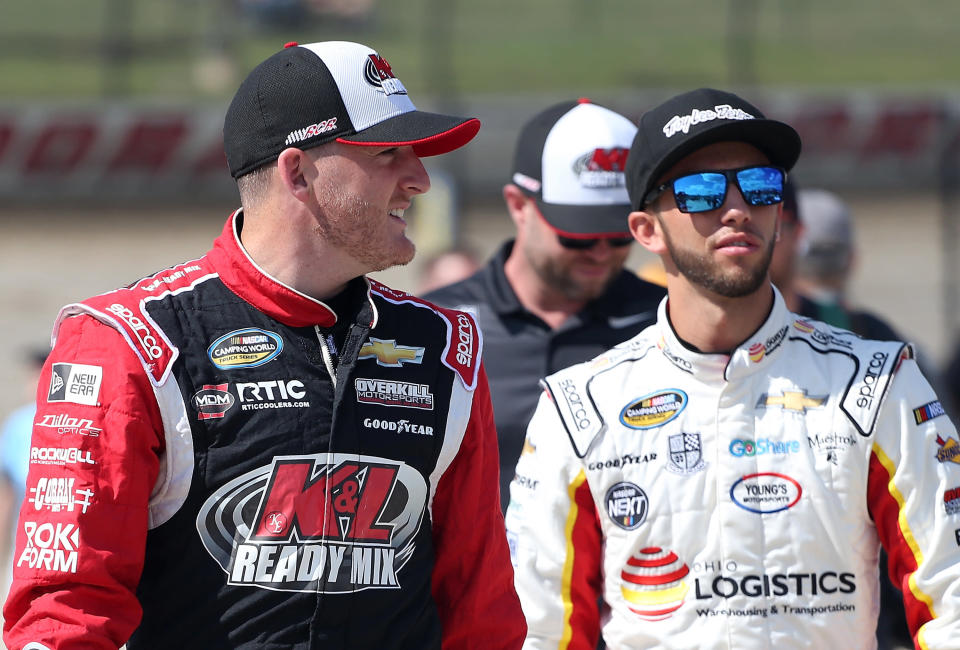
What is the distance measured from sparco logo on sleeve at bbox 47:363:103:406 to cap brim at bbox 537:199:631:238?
1947 millimetres

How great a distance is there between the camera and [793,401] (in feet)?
9.16

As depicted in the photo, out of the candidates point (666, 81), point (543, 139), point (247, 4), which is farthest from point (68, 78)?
point (543, 139)

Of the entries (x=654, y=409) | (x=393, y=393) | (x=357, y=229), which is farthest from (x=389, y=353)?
(x=654, y=409)

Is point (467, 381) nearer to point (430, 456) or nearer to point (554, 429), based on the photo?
point (430, 456)

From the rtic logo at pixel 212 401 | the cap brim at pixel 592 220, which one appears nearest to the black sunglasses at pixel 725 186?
the cap brim at pixel 592 220

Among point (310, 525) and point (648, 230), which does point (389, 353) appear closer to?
point (310, 525)

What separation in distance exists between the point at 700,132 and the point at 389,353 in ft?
2.91

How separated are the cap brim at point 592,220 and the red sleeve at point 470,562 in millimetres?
1386

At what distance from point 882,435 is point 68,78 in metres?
18.4

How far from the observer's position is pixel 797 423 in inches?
109

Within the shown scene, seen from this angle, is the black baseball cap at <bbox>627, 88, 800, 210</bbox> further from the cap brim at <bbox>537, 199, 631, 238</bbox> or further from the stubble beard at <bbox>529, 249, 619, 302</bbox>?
the stubble beard at <bbox>529, 249, 619, 302</bbox>

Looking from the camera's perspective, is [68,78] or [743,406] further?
[68,78]

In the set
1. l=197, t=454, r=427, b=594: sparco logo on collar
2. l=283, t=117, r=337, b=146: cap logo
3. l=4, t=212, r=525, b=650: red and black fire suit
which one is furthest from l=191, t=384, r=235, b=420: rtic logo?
l=283, t=117, r=337, b=146: cap logo

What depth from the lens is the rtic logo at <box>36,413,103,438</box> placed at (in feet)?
7.07
